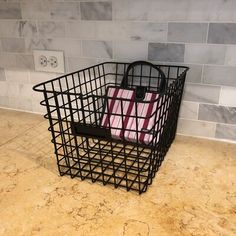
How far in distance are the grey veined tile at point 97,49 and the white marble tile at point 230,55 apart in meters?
0.38

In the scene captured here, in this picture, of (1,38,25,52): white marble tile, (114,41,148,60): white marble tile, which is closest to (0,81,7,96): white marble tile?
(1,38,25,52): white marble tile

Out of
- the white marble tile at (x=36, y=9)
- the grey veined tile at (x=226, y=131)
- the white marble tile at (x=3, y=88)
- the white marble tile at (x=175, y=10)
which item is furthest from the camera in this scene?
the white marble tile at (x=3, y=88)

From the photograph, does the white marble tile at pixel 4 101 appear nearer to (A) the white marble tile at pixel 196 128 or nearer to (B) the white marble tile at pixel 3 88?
(B) the white marble tile at pixel 3 88

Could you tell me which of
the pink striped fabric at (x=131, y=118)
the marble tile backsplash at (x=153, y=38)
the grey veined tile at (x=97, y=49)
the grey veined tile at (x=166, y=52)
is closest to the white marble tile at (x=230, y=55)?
the marble tile backsplash at (x=153, y=38)

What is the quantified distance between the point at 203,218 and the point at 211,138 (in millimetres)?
411

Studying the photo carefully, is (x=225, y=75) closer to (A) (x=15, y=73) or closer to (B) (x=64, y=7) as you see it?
(B) (x=64, y=7)

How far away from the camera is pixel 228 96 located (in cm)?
84

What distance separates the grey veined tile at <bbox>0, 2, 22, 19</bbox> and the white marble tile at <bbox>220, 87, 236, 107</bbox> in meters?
0.80

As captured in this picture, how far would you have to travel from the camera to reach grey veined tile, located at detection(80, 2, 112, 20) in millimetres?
896

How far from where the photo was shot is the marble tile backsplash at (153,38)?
2.64 feet

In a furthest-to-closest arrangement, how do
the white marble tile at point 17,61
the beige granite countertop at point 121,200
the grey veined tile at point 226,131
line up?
the white marble tile at point 17,61 → the grey veined tile at point 226,131 → the beige granite countertop at point 121,200

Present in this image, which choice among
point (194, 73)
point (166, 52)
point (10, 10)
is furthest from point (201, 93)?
point (10, 10)

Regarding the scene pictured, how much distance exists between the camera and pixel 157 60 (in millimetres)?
890

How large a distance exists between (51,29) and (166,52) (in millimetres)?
445
